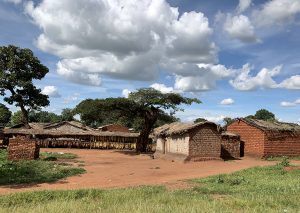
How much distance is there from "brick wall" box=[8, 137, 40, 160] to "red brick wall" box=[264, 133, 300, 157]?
1857 cm

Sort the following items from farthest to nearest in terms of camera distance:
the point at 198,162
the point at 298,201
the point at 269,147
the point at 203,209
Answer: the point at 269,147
the point at 198,162
the point at 298,201
the point at 203,209

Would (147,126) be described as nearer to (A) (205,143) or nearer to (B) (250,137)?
(B) (250,137)

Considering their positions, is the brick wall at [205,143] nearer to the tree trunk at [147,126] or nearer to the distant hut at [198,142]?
the distant hut at [198,142]

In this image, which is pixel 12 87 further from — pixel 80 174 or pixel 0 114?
pixel 80 174

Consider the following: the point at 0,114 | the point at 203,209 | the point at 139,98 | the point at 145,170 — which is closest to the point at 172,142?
the point at 139,98

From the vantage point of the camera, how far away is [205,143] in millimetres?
31297

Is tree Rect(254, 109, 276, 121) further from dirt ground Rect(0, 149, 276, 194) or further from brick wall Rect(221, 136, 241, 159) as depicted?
dirt ground Rect(0, 149, 276, 194)

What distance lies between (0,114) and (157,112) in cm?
1889

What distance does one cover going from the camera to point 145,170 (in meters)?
25.8

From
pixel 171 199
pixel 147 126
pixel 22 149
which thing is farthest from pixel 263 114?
pixel 171 199

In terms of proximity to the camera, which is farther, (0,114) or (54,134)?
(54,134)

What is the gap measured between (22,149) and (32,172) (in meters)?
6.63

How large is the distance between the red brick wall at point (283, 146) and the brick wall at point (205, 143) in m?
5.44

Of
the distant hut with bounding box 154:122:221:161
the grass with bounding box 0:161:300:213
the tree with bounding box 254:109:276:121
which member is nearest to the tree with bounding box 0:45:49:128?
the distant hut with bounding box 154:122:221:161
